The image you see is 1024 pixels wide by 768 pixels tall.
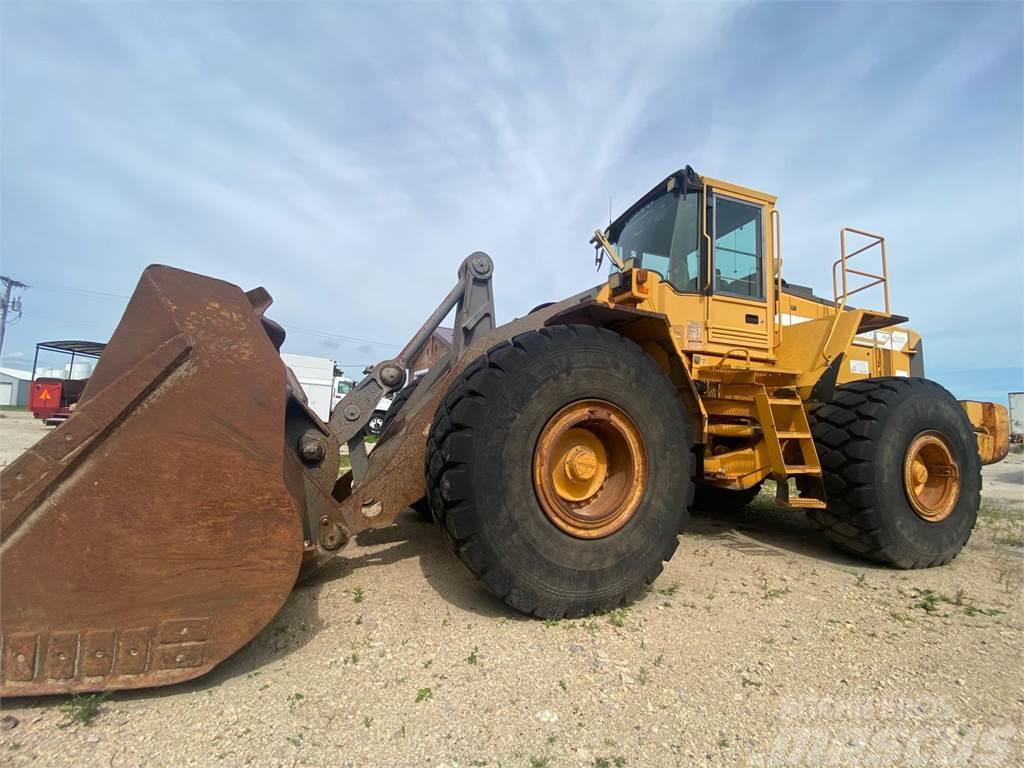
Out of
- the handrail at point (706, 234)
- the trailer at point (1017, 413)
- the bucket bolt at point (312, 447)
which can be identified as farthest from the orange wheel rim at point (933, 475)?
the trailer at point (1017, 413)

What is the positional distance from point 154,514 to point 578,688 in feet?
5.83

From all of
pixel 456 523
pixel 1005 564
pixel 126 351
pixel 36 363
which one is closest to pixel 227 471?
pixel 126 351

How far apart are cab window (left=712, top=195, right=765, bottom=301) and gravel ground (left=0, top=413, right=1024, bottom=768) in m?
2.38

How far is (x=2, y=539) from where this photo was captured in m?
1.75

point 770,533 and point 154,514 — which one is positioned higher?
point 154,514

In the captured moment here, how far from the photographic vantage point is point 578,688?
2.01 m

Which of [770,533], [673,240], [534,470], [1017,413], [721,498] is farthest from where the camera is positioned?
[1017,413]

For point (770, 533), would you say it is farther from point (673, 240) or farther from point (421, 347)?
point (421, 347)

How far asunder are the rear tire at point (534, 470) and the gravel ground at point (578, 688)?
0.23 meters

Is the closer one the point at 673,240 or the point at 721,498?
the point at 673,240

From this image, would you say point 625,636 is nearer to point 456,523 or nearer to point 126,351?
point 456,523

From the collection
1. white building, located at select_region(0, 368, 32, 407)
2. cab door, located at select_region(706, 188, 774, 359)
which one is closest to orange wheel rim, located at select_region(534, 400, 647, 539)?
cab door, located at select_region(706, 188, 774, 359)

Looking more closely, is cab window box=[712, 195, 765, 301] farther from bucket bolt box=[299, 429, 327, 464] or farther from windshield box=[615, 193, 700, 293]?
bucket bolt box=[299, 429, 327, 464]

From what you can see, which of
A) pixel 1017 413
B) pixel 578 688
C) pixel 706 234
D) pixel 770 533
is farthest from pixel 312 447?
pixel 1017 413
